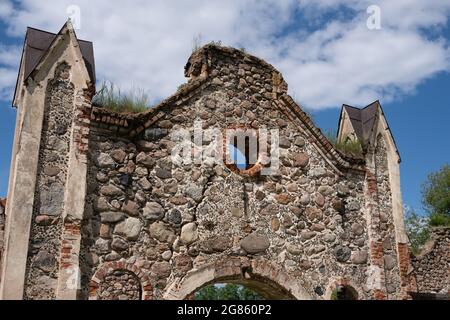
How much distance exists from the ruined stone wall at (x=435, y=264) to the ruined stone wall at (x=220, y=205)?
16.8 feet

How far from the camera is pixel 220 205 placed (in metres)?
8.03

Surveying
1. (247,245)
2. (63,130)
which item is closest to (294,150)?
(247,245)

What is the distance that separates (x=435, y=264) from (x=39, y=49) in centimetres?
1089

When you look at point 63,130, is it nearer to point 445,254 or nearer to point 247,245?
point 247,245

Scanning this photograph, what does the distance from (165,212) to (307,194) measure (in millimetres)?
2512

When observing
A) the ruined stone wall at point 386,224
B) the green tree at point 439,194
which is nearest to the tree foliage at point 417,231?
the green tree at point 439,194

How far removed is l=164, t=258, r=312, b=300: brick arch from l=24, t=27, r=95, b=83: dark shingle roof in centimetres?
307

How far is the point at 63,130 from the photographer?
705 cm

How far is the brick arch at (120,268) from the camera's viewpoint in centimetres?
685

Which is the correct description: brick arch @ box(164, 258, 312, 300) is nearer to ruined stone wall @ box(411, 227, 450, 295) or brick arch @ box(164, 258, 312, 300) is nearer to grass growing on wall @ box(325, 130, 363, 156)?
grass growing on wall @ box(325, 130, 363, 156)

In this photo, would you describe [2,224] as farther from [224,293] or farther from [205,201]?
[224,293]

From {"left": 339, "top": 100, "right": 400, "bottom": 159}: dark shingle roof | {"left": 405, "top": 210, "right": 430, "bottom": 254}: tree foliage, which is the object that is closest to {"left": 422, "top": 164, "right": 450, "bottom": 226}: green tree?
{"left": 405, "top": 210, "right": 430, "bottom": 254}: tree foliage

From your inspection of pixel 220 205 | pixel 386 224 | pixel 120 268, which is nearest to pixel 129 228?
pixel 120 268

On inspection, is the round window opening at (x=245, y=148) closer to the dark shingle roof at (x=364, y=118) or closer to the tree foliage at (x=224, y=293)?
the dark shingle roof at (x=364, y=118)
